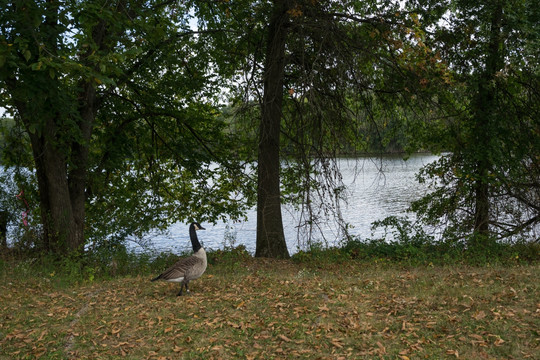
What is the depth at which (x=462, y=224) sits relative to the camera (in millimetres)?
15406

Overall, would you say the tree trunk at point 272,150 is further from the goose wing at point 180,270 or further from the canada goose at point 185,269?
the goose wing at point 180,270

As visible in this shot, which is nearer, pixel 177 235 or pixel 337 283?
pixel 337 283

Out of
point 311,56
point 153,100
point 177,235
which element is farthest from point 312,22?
point 177,235

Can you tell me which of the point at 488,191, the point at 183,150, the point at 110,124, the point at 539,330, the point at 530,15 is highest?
the point at 530,15

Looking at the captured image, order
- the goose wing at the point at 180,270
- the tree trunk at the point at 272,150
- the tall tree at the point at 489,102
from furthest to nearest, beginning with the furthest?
the tall tree at the point at 489,102
the tree trunk at the point at 272,150
the goose wing at the point at 180,270

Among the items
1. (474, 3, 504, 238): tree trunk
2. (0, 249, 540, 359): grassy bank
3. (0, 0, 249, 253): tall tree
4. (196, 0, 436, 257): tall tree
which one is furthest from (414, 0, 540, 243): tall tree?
(0, 0, 249, 253): tall tree

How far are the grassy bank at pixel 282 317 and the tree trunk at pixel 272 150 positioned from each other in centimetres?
321

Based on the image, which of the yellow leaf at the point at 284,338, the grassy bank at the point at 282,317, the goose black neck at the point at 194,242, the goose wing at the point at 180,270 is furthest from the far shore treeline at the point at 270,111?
the yellow leaf at the point at 284,338

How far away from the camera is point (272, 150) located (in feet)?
44.1

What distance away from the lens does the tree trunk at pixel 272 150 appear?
12562 millimetres

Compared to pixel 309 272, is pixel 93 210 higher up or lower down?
higher up

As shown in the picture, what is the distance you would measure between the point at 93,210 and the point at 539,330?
13440 mm

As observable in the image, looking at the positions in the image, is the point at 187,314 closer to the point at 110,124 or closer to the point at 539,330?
the point at 539,330

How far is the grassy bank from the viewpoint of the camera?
659cm
